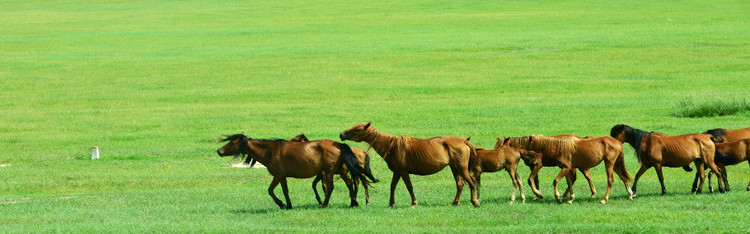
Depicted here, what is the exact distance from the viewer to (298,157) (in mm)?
14828

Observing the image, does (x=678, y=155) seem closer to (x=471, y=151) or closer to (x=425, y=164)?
(x=471, y=151)

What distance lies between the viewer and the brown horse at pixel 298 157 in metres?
14.8

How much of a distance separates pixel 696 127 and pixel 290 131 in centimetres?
1098

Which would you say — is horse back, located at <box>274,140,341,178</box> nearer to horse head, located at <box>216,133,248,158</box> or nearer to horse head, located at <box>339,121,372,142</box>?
horse head, located at <box>339,121,372,142</box>

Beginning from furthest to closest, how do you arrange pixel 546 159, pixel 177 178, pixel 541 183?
pixel 177 178, pixel 541 183, pixel 546 159

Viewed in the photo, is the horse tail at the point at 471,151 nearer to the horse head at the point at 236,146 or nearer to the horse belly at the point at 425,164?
the horse belly at the point at 425,164

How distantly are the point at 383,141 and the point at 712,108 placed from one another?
56.6 ft

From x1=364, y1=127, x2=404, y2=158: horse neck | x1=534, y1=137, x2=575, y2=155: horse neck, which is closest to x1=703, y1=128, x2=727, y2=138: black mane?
x1=534, y1=137, x2=575, y2=155: horse neck

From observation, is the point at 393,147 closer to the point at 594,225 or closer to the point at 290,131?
the point at 594,225

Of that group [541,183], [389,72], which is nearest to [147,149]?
[541,183]

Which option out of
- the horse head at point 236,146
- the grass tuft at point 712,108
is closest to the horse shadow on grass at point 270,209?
the horse head at point 236,146

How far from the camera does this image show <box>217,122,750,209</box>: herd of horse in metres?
14.8

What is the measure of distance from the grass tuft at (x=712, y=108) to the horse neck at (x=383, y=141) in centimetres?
1677

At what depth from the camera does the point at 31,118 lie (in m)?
32.0
